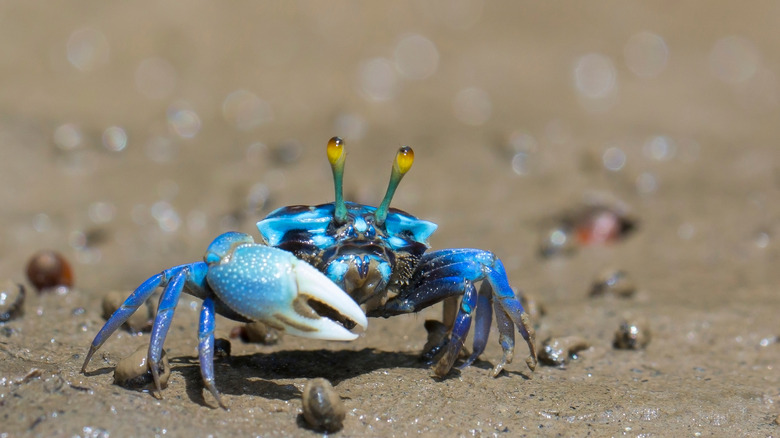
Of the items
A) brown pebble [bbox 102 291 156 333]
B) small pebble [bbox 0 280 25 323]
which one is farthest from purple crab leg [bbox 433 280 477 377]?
small pebble [bbox 0 280 25 323]

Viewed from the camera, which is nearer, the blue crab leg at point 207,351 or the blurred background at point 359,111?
the blue crab leg at point 207,351

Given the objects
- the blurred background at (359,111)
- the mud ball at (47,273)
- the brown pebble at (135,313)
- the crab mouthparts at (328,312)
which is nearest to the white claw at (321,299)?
the crab mouthparts at (328,312)

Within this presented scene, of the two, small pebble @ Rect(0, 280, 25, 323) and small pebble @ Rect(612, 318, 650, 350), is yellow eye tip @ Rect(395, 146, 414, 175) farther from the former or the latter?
small pebble @ Rect(0, 280, 25, 323)

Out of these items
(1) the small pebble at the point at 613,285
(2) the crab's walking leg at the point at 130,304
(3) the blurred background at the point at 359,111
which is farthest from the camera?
(3) the blurred background at the point at 359,111

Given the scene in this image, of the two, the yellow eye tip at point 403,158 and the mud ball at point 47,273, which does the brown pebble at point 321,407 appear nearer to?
the yellow eye tip at point 403,158

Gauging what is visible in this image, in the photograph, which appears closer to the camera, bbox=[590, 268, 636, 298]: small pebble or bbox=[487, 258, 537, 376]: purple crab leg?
bbox=[487, 258, 537, 376]: purple crab leg

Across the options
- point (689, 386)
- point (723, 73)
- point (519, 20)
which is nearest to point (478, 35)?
→ point (519, 20)
